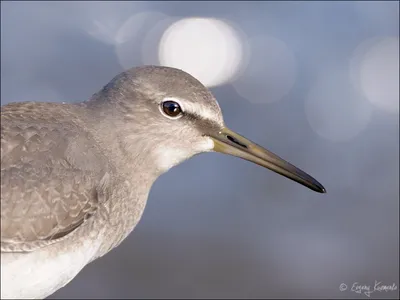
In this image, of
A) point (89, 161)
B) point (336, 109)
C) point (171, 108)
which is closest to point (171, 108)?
point (171, 108)

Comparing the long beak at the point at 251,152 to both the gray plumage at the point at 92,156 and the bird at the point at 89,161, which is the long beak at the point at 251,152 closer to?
the bird at the point at 89,161

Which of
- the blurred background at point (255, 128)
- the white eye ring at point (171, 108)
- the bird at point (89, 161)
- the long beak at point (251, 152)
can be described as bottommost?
the bird at point (89, 161)

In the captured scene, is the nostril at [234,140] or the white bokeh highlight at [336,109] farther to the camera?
the white bokeh highlight at [336,109]

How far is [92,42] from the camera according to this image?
13.9m

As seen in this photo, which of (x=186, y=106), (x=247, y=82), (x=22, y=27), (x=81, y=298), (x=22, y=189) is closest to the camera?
(x=22, y=189)

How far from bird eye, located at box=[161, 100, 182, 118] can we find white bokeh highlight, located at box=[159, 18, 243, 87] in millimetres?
7480

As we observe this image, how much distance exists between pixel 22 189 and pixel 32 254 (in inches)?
15.0

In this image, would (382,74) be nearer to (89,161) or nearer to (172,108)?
(172,108)

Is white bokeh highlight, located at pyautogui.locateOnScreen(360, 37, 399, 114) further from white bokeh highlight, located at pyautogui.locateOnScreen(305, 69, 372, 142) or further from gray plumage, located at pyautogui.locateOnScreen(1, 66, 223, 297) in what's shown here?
gray plumage, located at pyautogui.locateOnScreen(1, 66, 223, 297)

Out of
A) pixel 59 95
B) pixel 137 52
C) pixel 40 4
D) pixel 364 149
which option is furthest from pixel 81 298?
pixel 40 4

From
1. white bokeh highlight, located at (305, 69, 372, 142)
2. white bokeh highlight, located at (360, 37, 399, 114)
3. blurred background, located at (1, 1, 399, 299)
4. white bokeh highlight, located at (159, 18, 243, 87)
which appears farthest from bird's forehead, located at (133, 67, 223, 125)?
white bokeh highlight, located at (360, 37, 399, 114)

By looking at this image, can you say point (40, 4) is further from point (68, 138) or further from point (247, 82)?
point (68, 138)

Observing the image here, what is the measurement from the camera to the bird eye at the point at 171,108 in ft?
17.0

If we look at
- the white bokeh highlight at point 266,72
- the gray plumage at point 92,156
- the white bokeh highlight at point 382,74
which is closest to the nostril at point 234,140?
the gray plumage at point 92,156
